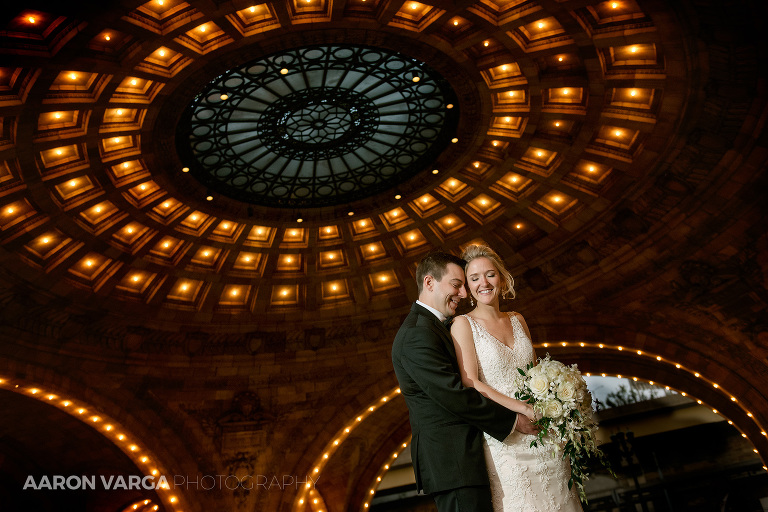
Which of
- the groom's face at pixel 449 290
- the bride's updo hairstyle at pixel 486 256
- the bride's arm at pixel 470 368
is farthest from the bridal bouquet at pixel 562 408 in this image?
the bride's updo hairstyle at pixel 486 256

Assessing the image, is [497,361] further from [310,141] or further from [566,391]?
[310,141]

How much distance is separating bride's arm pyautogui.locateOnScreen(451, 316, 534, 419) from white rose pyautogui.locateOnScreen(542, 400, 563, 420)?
159 millimetres

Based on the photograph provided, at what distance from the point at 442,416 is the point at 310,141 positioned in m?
12.4

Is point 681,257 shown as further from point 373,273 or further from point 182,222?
point 182,222

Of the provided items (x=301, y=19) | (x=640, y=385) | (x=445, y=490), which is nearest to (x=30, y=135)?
(x=301, y=19)

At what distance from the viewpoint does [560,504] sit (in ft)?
15.3

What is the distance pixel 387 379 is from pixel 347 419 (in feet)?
6.42

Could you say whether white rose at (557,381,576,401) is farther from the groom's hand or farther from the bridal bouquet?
the groom's hand

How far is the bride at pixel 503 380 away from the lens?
15.1 ft

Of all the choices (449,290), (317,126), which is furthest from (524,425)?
(317,126)

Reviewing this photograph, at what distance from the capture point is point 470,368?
4.88 meters

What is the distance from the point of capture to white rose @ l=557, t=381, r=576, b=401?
172 inches

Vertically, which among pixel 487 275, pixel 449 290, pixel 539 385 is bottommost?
pixel 539 385

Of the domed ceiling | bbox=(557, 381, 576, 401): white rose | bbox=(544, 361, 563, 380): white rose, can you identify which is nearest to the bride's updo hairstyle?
bbox=(544, 361, 563, 380): white rose
